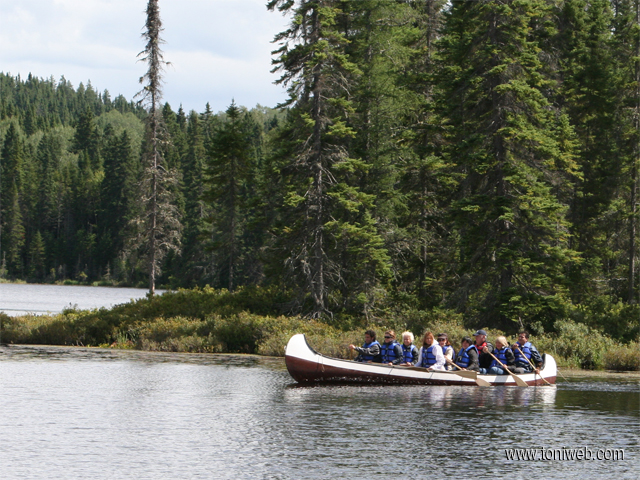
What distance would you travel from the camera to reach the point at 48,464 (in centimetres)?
1377

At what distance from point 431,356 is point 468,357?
1356mm

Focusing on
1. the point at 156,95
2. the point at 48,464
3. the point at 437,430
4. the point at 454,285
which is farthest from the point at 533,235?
the point at 156,95

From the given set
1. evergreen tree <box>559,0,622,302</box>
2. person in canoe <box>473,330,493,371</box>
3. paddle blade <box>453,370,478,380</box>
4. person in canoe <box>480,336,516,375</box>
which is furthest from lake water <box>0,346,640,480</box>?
evergreen tree <box>559,0,622,302</box>

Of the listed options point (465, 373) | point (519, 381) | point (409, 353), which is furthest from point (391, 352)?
point (519, 381)

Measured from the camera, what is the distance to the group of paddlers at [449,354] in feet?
82.2

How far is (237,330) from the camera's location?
113 ft

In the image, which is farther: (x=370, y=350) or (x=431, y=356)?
(x=370, y=350)

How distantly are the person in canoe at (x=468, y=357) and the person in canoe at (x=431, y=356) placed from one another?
852 millimetres

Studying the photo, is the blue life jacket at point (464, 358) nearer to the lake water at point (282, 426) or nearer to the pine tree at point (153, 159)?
the lake water at point (282, 426)

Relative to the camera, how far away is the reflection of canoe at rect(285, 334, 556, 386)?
23984 mm

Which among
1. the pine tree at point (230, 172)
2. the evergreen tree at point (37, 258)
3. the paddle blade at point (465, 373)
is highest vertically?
the pine tree at point (230, 172)

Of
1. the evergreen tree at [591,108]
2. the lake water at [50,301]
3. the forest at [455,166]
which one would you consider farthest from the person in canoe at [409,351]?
the lake water at [50,301]

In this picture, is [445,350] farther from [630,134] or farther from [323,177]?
[630,134]

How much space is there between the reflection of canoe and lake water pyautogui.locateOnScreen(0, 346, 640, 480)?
36 cm
